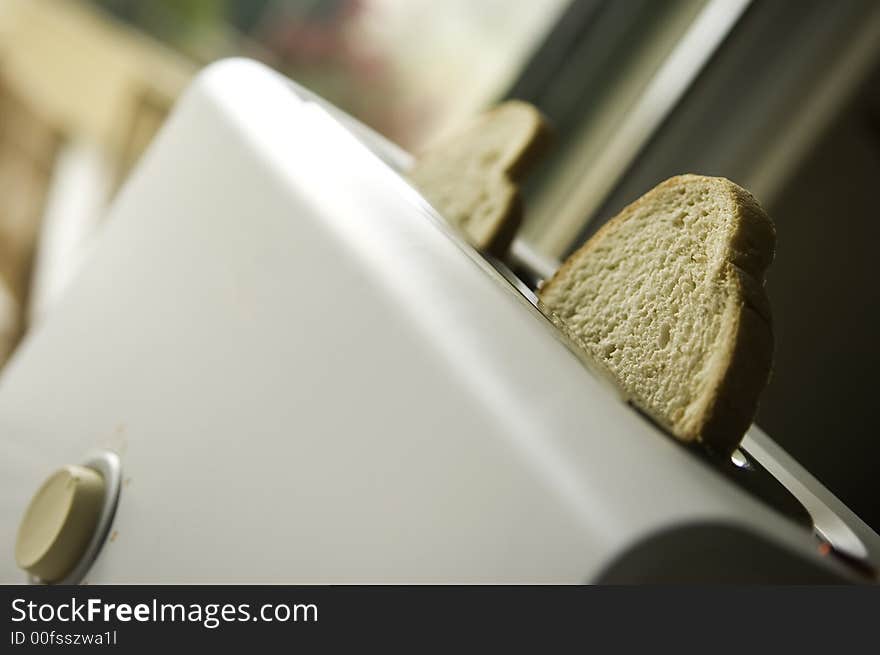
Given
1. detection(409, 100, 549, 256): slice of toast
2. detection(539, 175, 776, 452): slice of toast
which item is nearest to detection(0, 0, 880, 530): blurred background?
detection(409, 100, 549, 256): slice of toast

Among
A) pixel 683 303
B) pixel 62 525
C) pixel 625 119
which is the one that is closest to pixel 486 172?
pixel 683 303

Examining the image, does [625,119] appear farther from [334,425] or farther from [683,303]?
[334,425]

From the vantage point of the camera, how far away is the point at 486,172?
0.65 m

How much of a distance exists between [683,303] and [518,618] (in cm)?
20

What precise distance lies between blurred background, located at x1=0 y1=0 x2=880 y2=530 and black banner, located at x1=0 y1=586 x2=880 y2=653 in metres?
0.25

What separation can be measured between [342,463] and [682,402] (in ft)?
0.50

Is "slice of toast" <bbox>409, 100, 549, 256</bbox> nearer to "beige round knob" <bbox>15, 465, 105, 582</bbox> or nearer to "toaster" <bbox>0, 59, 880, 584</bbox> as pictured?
"toaster" <bbox>0, 59, 880, 584</bbox>

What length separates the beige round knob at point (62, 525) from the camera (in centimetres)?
43

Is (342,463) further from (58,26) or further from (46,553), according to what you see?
(58,26)

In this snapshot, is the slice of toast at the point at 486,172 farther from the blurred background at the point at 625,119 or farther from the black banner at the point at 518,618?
the black banner at the point at 518,618

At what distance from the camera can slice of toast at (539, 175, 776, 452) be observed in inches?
13.7

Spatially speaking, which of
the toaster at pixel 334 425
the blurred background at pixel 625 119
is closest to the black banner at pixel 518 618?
the toaster at pixel 334 425

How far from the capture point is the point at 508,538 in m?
0.26

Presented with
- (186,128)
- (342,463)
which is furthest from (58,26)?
(342,463)
